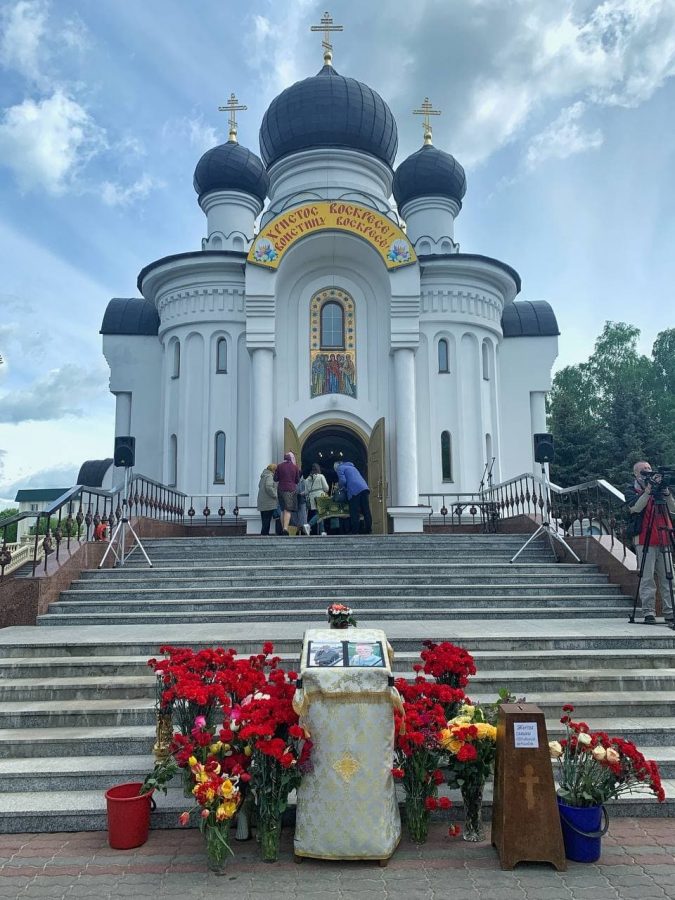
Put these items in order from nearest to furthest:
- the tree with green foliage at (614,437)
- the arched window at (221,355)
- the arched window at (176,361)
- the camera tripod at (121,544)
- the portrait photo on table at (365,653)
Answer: the portrait photo on table at (365,653) → the camera tripod at (121,544) → the arched window at (221,355) → the arched window at (176,361) → the tree with green foliage at (614,437)

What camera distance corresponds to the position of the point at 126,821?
3732 mm

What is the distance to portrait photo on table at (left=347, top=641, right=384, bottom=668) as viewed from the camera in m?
3.71

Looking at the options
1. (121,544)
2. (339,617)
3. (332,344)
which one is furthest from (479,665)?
(332,344)

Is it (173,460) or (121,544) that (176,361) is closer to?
(173,460)

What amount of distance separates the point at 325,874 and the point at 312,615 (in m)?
4.10

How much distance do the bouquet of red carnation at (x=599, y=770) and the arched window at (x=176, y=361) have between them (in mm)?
16175

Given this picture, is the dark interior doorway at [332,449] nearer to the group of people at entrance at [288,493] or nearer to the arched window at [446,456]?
the arched window at [446,456]

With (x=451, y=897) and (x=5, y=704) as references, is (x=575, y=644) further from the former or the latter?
(x=5, y=704)

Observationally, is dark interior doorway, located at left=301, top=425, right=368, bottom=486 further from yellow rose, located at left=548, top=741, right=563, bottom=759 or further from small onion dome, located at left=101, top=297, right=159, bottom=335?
yellow rose, located at left=548, top=741, right=563, bottom=759

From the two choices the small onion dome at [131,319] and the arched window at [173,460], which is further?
the small onion dome at [131,319]

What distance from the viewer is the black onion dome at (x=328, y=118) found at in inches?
808

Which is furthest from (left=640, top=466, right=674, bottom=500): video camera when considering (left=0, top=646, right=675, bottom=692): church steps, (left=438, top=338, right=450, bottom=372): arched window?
(left=438, top=338, right=450, bottom=372): arched window

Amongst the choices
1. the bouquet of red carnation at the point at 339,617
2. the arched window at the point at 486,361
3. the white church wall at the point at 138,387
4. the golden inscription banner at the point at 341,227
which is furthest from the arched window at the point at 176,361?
the bouquet of red carnation at the point at 339,617

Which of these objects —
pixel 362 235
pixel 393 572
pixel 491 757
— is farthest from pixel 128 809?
pixel 362 235
